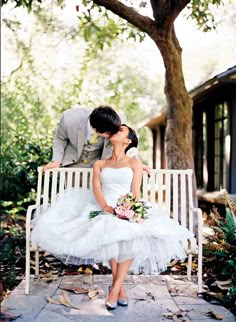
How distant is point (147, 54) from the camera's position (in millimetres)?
30500

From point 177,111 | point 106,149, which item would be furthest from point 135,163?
point 177,111

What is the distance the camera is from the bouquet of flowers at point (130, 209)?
400 centimetres

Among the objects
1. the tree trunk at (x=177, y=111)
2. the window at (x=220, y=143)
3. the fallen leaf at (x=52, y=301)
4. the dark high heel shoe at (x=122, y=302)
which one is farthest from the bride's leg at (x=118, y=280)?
the window at (x=220, y=143)

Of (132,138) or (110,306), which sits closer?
(110,306)

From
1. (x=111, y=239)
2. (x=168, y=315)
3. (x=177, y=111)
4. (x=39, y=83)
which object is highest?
(x=39, y=83)

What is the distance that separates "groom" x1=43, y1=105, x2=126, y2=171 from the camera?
16.7ft

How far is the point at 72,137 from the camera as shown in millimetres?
5156

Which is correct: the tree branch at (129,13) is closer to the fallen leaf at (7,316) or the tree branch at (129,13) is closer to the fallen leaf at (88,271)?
the fallen leaf at (88,271)

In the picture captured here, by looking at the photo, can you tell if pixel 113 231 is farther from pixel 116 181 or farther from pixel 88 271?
pixel 88 271

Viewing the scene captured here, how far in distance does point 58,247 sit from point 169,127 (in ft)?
9.93

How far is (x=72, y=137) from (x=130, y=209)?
142 centimetres

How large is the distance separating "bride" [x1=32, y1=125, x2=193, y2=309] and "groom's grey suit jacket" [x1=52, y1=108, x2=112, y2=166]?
0.57m

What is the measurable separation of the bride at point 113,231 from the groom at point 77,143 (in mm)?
496

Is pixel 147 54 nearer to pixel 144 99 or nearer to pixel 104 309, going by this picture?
pixel 144 99
